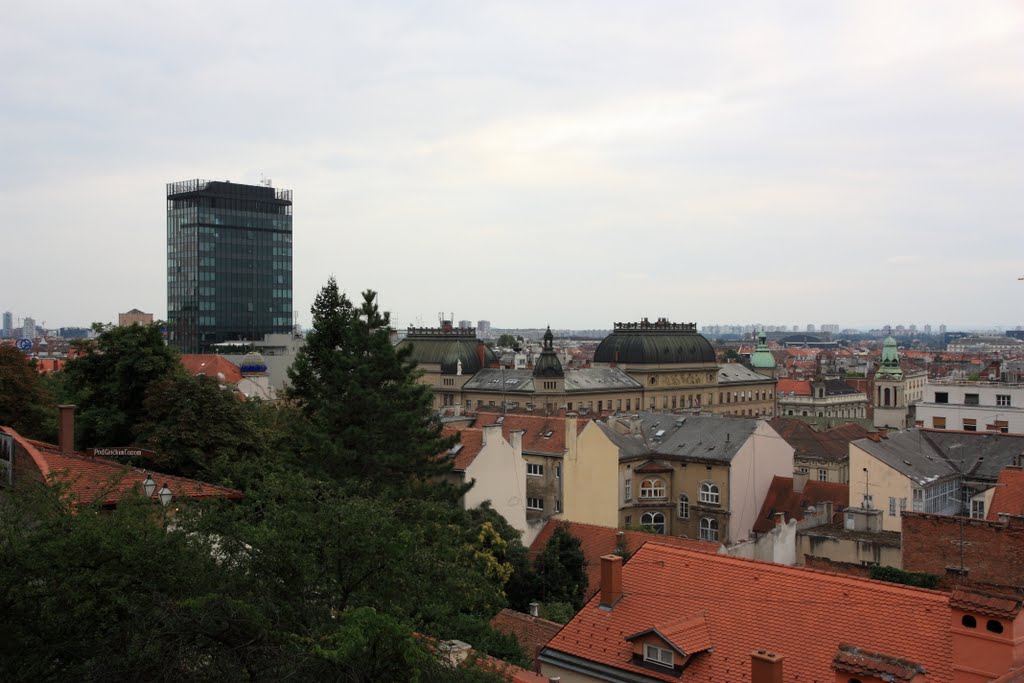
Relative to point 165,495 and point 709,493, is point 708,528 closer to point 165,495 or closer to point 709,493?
point 709,493

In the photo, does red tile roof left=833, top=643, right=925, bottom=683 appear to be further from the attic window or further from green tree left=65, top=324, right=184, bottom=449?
green tree left=65, top=324, right=184, bottom=449

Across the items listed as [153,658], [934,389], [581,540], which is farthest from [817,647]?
[934,389]

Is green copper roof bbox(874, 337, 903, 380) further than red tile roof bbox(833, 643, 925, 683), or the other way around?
green copper roof bbox(874, 337, 903, 380)

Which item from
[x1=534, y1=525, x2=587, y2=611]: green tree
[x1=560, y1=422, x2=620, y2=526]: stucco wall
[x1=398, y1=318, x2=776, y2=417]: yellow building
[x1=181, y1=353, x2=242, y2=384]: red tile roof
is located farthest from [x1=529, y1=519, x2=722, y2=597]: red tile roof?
[x1=398, y1=318, x2=776, y2=417]: yellow building

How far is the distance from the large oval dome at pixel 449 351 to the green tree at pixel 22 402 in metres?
83.7

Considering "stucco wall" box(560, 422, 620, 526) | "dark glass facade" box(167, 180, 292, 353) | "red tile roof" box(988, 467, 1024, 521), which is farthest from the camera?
"dark glass facade" box(167, 180, 292, 353)

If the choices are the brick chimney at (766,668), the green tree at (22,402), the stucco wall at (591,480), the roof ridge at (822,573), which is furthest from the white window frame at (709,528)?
the brick chimney at (766,668)

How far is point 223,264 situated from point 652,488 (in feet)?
431

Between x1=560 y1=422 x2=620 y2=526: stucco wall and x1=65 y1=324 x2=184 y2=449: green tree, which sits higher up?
x1=65 y1=324 x2=184 y2=449: green tree

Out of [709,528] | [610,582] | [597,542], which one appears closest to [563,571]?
[597,542]

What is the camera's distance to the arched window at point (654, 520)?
65.2 meters

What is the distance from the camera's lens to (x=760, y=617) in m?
23.7

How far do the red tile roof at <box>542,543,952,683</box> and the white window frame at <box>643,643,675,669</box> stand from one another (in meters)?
0.29

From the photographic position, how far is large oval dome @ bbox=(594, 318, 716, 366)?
142375 mm
